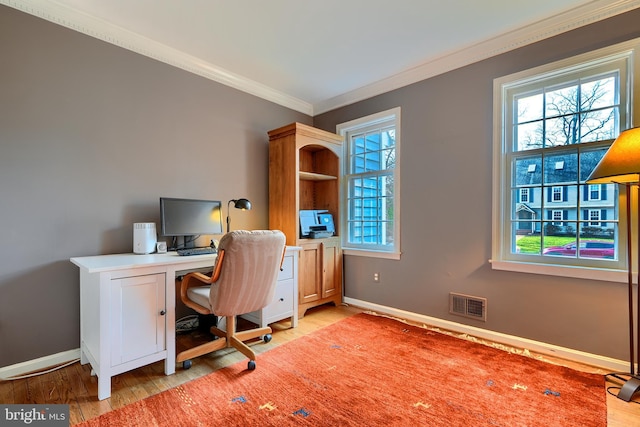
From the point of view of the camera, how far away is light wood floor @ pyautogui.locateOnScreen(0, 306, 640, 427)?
5.34 ft

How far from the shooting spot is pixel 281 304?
2.83 metres

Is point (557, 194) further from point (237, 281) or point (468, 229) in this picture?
point (237, 281)

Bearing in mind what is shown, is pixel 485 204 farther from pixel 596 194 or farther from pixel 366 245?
pixel 366 245

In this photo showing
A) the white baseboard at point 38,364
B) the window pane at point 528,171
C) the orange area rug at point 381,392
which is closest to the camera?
the orange area rug at point 381,392

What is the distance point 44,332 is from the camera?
2.09 metres

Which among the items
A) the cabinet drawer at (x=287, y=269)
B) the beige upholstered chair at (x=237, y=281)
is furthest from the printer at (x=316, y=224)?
the beige upholstered chair at (x=237, y=281)

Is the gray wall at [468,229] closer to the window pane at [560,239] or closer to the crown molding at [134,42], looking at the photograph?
the window pane at [560,239]

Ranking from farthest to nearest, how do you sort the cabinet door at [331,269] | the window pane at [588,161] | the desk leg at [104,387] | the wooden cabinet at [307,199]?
the cabinet door at [331,269]
the wooden cabinet at [307,199]
the window pane at [588,161]
the desk leg at [104,387]

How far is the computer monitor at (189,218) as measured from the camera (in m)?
2.51

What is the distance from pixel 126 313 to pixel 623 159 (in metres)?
3.04

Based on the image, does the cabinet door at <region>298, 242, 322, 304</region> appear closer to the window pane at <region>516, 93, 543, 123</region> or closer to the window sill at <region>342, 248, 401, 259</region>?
the window sill at <region>342, 248, 401, 259</region>

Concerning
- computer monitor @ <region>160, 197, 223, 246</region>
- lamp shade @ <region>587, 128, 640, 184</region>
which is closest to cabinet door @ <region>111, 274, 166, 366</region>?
computer monitor @ <region>160, 197, 223, 246</region>

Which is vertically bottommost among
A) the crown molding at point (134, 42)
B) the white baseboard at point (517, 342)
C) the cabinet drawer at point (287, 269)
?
the white baseboard at point (517, 342)

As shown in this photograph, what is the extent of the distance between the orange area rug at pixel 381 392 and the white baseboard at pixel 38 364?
3.01 feet
